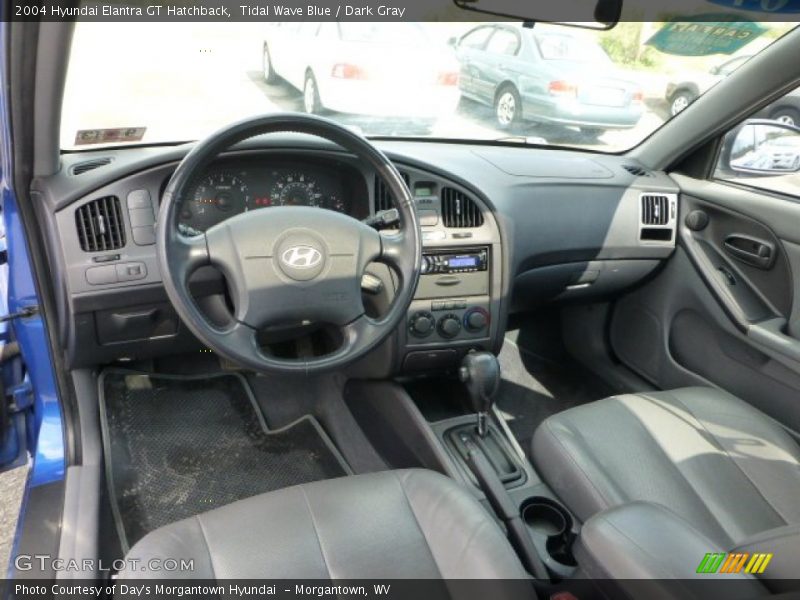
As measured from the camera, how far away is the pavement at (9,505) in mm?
1869

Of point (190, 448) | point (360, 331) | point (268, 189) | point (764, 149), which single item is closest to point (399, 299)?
point (360, 331)

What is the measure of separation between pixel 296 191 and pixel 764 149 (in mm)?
1723

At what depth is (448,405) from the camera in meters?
2.24

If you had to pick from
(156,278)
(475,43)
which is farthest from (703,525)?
(475,43)

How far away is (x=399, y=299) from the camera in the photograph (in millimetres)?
1561

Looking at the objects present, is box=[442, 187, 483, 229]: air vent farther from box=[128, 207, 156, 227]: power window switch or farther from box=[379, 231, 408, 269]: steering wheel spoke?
box=[128, 207, 156, 227]: power window switch

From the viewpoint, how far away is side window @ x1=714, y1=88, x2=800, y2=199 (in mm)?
2324

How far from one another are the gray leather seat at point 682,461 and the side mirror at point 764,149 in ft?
3.12

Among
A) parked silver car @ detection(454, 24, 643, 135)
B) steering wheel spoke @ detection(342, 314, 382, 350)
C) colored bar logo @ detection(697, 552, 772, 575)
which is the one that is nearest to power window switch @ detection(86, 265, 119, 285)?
steering wheel spoke @ detection(342, 314, 382, 350)

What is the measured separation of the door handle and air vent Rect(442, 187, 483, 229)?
973 millimetres

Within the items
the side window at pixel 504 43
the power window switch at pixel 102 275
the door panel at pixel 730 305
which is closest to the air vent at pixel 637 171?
the door panel at pixel 730 305

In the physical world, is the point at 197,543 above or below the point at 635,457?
above

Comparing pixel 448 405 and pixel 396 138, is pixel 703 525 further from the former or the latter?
pixel 396 138

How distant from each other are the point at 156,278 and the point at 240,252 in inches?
20.4
